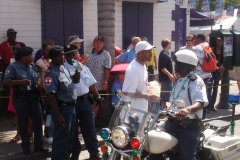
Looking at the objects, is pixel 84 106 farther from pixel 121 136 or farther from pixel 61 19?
pixel 61 19

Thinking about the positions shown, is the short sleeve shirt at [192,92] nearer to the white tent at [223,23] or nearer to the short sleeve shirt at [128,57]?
the short sleeve shirt at [128,57]

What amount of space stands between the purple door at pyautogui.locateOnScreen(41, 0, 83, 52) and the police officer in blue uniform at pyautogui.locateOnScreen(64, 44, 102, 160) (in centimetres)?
426

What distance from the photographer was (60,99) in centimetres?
524

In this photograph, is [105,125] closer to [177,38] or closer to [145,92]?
[145,92]

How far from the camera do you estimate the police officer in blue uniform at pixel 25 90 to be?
20.0 feet

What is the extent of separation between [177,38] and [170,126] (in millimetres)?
9416

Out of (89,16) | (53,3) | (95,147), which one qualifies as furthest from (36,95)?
(89,16)

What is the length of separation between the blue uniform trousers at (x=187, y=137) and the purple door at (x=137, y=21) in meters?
7.56

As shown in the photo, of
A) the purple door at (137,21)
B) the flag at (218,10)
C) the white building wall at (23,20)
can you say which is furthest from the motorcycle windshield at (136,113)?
the flag at (218,10)

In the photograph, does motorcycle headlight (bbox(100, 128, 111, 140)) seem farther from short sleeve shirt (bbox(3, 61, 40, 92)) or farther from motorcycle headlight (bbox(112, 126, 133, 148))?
short sleeve shirt (bbox(3, 61, 40, 92))

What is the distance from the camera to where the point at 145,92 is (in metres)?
5.05

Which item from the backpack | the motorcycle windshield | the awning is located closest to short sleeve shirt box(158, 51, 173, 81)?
the backpack

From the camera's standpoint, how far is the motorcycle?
3.74 meters

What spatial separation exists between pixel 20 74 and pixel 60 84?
1.19 meters
